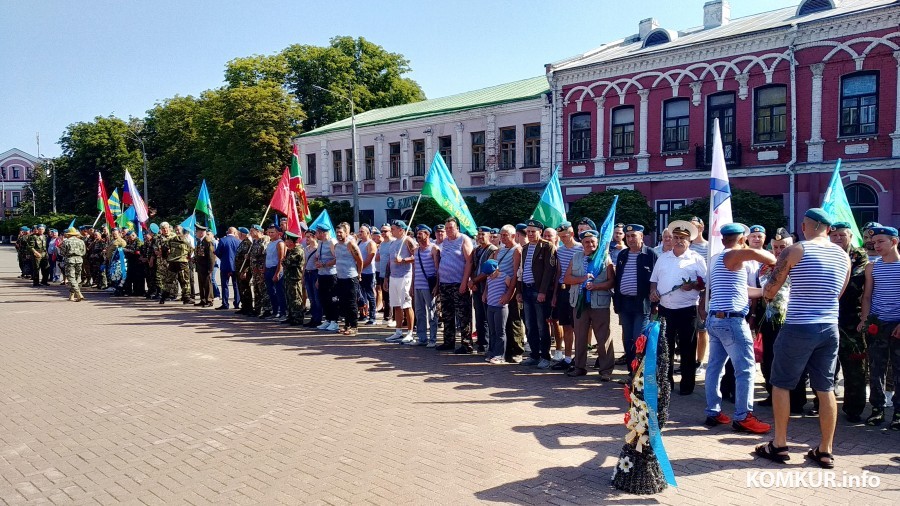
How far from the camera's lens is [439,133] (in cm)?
3694

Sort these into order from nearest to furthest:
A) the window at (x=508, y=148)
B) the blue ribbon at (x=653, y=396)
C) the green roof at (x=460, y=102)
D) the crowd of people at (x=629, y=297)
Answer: the blue ribbon at (x=653, y=396), the crowd of people at (x=629, y=297), the window at (x=508, y=148), the green roof at (x=460, y=102)

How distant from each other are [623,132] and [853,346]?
22.5 meters

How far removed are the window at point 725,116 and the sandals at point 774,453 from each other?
21.0 metres

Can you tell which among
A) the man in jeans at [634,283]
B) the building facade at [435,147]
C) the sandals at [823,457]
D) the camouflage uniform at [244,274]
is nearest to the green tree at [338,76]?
the building facade at [435,147]

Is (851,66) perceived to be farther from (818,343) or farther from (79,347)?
(79,347)

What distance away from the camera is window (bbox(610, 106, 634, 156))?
28.5 meters

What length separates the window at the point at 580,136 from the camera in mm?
29875

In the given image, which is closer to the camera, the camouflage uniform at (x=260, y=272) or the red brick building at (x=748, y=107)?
the camouflage uniform at (x=260, y=272)

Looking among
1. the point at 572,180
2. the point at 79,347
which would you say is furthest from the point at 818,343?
the point at 572,180

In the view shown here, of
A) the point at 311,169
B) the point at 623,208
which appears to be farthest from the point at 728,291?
the point at 311,169

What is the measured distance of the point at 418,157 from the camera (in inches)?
1518

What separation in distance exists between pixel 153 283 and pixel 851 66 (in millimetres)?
21881

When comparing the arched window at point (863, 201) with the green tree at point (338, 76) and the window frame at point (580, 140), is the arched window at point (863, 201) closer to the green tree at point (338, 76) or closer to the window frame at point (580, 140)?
the window frame at point (580, 140)

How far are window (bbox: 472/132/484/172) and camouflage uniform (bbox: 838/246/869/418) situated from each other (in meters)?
28.0
